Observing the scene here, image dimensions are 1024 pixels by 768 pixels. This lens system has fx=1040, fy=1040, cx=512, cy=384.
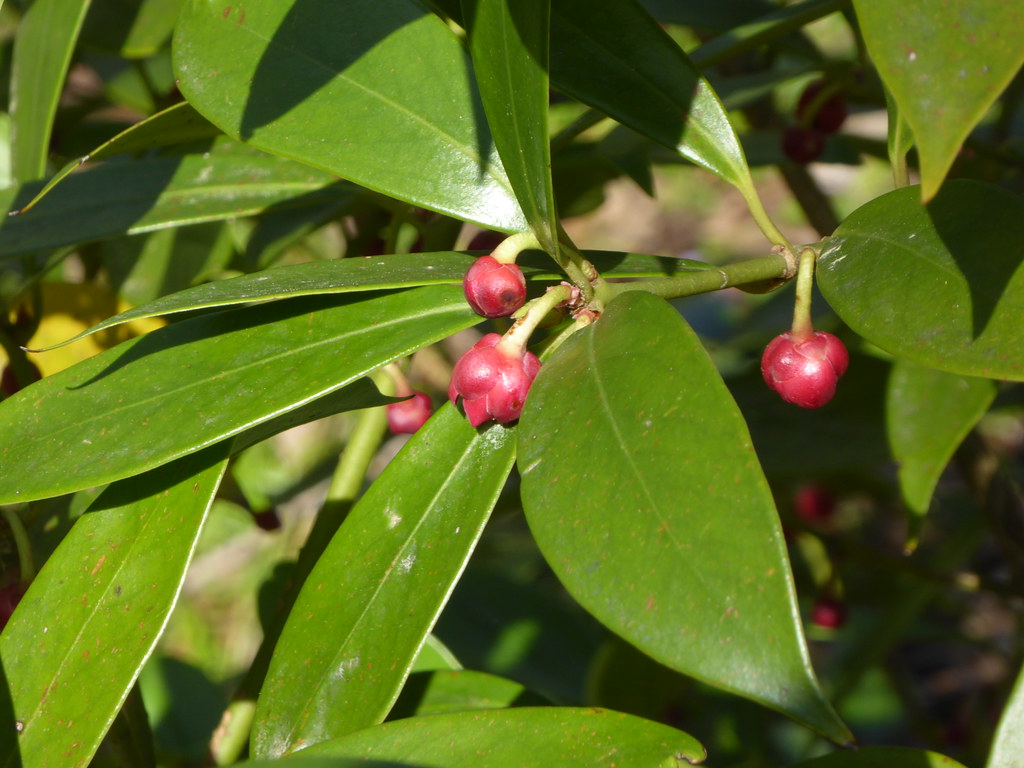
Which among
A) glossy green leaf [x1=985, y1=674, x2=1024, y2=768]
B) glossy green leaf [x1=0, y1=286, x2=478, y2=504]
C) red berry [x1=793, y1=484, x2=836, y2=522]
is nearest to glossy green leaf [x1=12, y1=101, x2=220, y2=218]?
glossy green leaf [x1=0, y1=286, x2=478, y2=504]

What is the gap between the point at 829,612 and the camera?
1458 millimetres

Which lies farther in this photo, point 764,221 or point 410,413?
point 410,413

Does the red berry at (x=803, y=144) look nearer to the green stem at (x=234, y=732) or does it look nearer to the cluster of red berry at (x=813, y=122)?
the cluster of red berry at (x=813, y=122)

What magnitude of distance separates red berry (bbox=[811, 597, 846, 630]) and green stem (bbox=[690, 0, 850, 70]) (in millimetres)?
816

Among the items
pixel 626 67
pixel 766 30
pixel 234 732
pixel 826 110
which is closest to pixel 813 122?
pixel 826 110

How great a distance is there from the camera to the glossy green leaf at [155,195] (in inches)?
34.0

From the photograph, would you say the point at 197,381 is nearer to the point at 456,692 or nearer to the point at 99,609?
the point at 99,609

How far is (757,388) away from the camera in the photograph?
1.28m

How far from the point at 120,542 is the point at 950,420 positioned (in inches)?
26.7

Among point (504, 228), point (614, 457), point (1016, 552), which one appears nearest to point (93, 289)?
point (504, 228)

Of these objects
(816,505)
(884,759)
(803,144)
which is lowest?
(816,505)

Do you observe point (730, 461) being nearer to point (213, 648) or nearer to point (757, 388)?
point (757, 388)

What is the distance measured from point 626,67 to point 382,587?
39 centimetres

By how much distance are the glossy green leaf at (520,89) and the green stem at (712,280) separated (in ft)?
0.24
